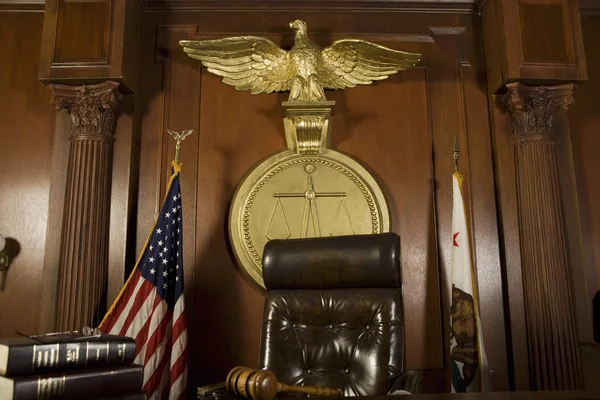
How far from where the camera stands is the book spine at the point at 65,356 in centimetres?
104

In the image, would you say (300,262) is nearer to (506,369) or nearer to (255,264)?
(255,264)

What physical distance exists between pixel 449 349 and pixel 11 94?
2844mm

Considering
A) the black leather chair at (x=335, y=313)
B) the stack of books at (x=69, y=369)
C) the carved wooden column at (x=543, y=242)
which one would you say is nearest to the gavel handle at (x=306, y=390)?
the stack of books at (x=69, y=369)

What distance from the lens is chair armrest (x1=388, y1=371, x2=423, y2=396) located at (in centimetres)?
172

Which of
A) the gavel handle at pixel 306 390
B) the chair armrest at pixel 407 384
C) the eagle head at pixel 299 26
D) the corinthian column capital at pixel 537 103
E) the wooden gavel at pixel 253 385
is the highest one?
the eagle head at pixel 299 26

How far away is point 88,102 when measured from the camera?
9.05ft

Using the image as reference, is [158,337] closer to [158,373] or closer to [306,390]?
[158,373]

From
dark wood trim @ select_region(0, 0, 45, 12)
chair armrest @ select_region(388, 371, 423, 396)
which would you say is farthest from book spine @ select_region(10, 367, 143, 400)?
dark wood trim @ select_region(0, 0, 45, 12)

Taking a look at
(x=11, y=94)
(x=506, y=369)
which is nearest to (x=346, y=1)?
(x=11, y=94)

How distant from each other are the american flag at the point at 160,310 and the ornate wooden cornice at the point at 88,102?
0.50 m

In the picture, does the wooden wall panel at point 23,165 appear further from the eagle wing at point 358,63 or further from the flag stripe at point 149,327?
the eagle wing at point 358,63

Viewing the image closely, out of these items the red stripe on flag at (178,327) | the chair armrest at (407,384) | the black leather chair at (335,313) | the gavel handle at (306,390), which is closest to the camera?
the gavel handle at (306,390)

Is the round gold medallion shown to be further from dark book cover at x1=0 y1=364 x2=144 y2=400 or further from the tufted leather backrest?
dark book cover at x1=0 y1=364 x2=144 y2=400

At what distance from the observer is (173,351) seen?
98.1 inches
